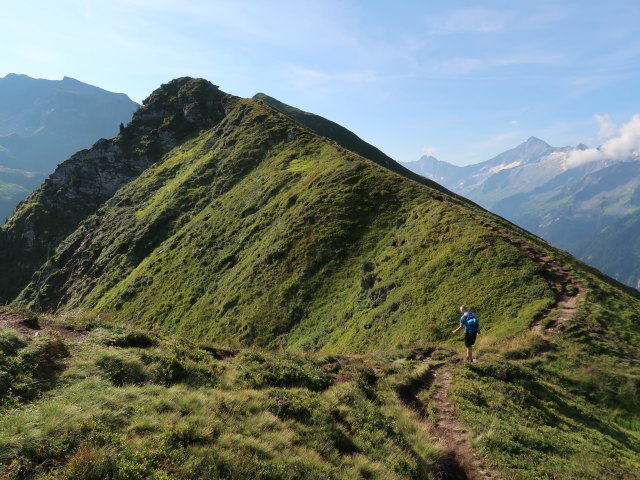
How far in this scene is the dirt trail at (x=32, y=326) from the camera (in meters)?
16.2

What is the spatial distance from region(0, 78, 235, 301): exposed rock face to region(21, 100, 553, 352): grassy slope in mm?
28919

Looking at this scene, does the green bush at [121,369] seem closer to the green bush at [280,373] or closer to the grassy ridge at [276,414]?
the grassy ridge at [276,414]

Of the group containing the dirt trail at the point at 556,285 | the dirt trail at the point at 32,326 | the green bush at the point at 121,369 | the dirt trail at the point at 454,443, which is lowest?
the dirt trail at the point at 32,326

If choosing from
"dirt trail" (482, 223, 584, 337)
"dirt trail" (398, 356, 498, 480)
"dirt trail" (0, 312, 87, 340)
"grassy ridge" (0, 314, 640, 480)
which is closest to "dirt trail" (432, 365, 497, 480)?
"dirt trail" (398, 356, 498, 480)

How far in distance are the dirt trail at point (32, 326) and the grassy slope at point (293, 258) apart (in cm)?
2182

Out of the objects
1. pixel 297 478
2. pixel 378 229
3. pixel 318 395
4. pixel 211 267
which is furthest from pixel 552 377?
pixel 211 267

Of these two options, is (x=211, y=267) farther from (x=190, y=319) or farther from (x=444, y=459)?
(x=444, y=459)

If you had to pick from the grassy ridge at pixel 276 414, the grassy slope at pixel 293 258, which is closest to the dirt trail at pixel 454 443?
the grassy ridge at pixel 276 414

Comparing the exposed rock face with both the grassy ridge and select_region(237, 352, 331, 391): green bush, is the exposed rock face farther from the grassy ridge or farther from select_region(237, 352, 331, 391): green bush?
the grassy ridge

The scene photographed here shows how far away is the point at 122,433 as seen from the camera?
919 cm

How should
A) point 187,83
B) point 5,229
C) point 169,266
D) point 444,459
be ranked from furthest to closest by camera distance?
point 187,83 < point 5,229 < point 169,266 < point 444,459

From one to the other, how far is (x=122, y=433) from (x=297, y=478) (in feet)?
15.3

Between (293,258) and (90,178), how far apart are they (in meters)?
112

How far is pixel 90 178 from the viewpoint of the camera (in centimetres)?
12544
